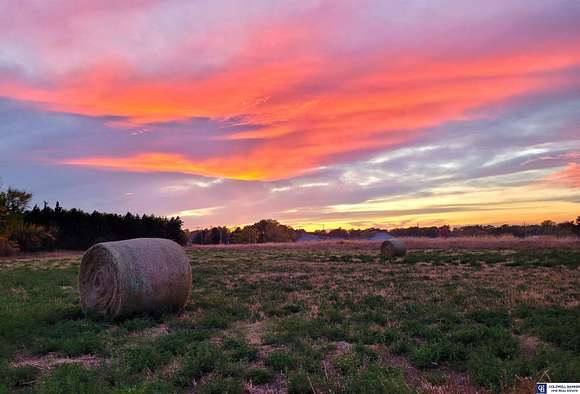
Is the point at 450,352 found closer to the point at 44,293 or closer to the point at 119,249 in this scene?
the point at 119,249

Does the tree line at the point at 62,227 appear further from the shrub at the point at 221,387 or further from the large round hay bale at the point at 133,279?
the shrub at the point at 221,387

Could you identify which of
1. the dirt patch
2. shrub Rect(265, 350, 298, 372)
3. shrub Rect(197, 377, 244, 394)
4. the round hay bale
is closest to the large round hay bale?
the dirt patch

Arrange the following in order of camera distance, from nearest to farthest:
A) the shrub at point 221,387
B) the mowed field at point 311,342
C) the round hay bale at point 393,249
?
the shrub at point 221,387, the mowed field at point 311,342, the round hay bale at point 393,249

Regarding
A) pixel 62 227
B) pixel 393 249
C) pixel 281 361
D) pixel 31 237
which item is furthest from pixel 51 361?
pixel 62 227

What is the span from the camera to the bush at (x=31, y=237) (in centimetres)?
5706

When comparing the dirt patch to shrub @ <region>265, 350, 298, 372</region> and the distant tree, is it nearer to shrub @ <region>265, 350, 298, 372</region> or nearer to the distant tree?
shrub @ <region>265, 350, 298, 372</region>

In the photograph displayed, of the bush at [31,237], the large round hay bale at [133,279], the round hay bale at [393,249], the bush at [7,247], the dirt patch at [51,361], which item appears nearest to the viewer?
the dirt patch at [51,361]

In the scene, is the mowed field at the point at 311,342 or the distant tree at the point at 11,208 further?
the distant tree at the point at 11,208

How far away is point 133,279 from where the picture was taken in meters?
12.2

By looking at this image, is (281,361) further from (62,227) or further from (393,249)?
(62,227)

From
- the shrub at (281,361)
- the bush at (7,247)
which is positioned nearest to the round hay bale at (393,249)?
the shrub at (281,361)

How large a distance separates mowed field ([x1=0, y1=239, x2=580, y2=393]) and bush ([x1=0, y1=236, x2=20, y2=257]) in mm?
42511

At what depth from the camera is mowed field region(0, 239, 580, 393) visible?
266 inches

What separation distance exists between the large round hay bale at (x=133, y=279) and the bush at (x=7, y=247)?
155 feet
